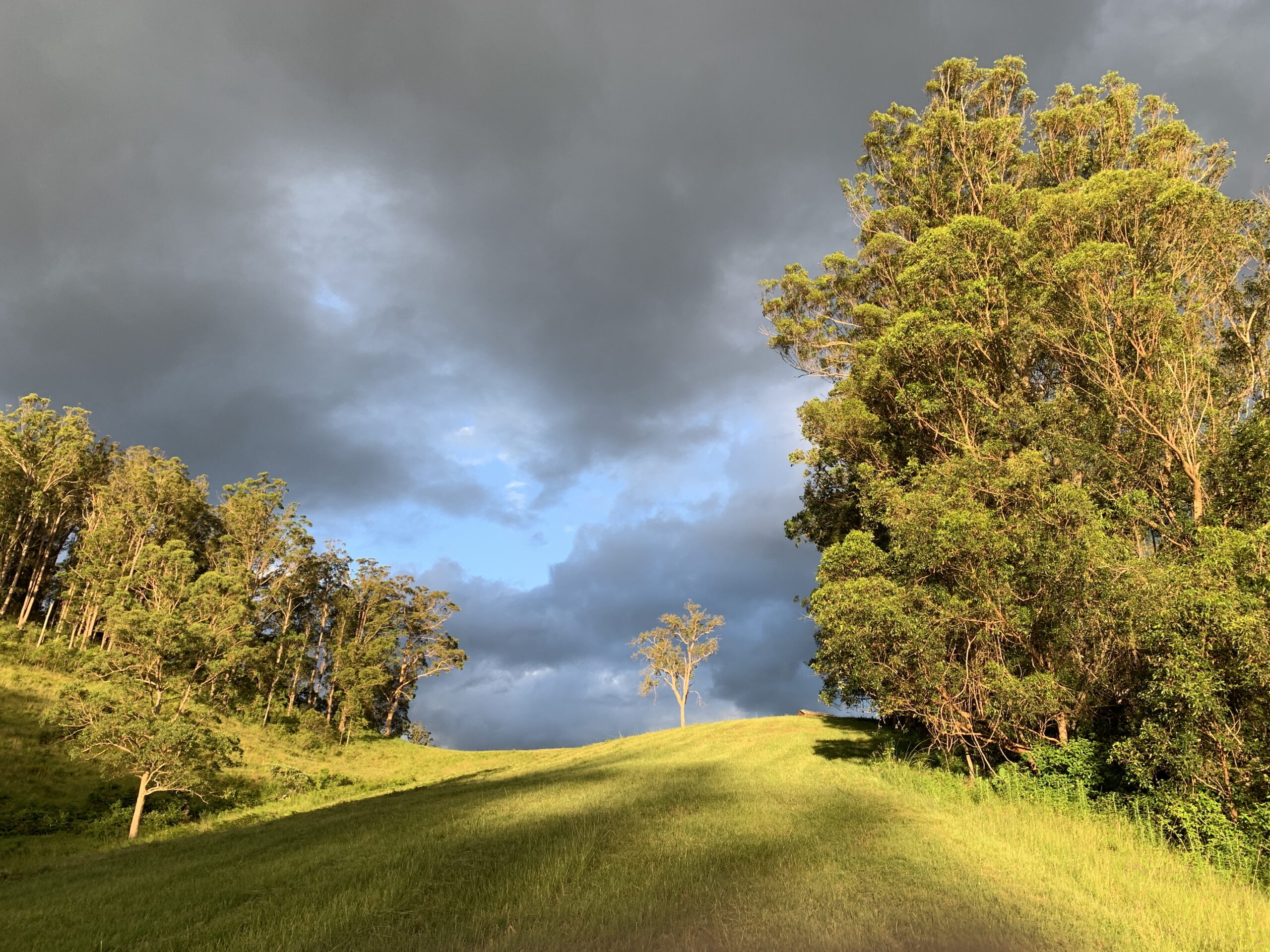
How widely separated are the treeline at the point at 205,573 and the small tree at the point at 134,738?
204 inches

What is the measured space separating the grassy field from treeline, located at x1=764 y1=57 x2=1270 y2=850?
2.51m

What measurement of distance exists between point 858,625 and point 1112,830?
24.9 ft

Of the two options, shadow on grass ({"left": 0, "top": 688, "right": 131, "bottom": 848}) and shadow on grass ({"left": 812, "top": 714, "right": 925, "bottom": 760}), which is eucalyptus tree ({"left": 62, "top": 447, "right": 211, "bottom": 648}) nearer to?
shadow on grass ({"left": 0, "top": 688, "right": 131, "bottom": 848})

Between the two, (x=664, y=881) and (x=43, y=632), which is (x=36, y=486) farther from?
(x=664, y=881)

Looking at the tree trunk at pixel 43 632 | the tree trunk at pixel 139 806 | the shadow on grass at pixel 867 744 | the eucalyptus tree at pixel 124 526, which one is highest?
the eucalyptus tree at pixel 124 526

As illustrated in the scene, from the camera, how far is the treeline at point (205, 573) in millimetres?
49156

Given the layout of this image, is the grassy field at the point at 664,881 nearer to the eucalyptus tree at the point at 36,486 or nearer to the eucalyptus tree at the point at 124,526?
the eucalyptus tree at the point at 124,526

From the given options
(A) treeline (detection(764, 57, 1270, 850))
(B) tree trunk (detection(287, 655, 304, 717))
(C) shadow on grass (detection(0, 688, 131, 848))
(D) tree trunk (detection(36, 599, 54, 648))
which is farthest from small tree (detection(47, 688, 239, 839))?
(B) tree trunk (detection(287, 655, 304, 717))

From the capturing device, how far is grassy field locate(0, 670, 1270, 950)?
7.75 m

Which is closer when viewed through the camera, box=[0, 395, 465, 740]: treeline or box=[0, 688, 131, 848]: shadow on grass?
box=[0, 688, 131, 848]: shadow on grass

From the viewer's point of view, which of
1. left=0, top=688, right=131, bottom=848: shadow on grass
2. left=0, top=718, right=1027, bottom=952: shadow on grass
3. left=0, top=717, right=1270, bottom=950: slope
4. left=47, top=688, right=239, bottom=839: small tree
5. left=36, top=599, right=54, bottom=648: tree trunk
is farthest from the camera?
left=36, top=599, right=54, bottom=648: tree trunk

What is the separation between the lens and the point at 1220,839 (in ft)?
40.9

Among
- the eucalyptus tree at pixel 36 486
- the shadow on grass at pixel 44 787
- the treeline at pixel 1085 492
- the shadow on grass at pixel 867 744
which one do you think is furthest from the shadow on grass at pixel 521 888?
the eucalyptus tree at pixel 36 486

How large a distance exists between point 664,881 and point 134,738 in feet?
83.0
